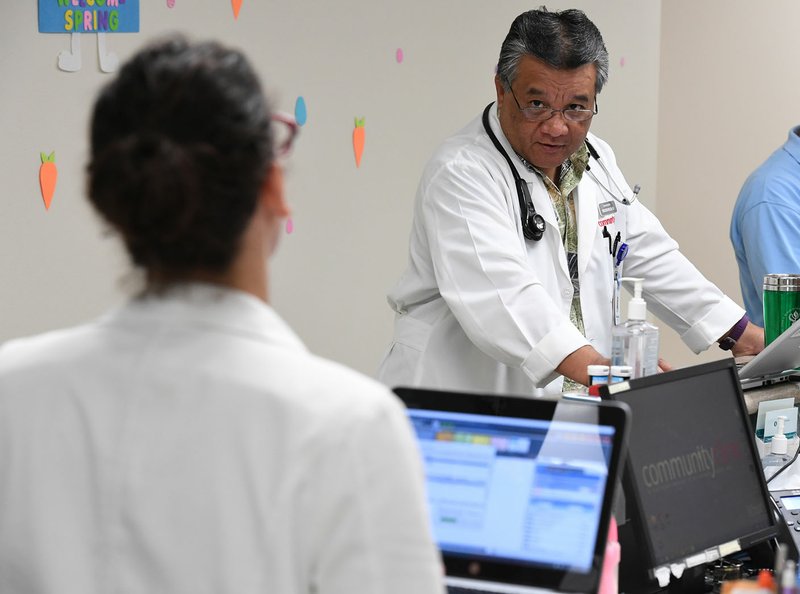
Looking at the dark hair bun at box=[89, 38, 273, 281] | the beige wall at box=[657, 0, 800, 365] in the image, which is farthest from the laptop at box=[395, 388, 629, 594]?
the beige wall at box=[657, 0, 800, 365]

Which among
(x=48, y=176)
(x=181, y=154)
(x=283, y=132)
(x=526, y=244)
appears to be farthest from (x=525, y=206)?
(x=181, y=154)

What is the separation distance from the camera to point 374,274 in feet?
10.8

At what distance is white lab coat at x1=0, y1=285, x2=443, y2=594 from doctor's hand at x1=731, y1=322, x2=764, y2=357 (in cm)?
178

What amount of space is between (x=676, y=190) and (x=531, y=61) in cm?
256

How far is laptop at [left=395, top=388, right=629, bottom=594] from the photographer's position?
3.85 feet

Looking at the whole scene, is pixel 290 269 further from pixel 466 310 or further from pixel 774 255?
pixel 774 255

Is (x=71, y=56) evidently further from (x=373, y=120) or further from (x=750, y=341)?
(x=750, y=341)

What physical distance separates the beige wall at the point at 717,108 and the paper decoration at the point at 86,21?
2636mm

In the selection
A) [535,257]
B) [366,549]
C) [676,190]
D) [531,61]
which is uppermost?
[531,61]

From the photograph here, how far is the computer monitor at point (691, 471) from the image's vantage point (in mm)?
1437

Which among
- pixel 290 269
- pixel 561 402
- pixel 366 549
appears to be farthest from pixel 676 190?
pixel 366 549

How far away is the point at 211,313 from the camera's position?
858 millimetres

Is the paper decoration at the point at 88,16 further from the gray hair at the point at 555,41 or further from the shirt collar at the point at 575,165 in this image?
the shirt collar at the point at 575,165

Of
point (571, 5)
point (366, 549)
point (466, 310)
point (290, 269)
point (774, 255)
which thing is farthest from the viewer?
point (571, 5)
